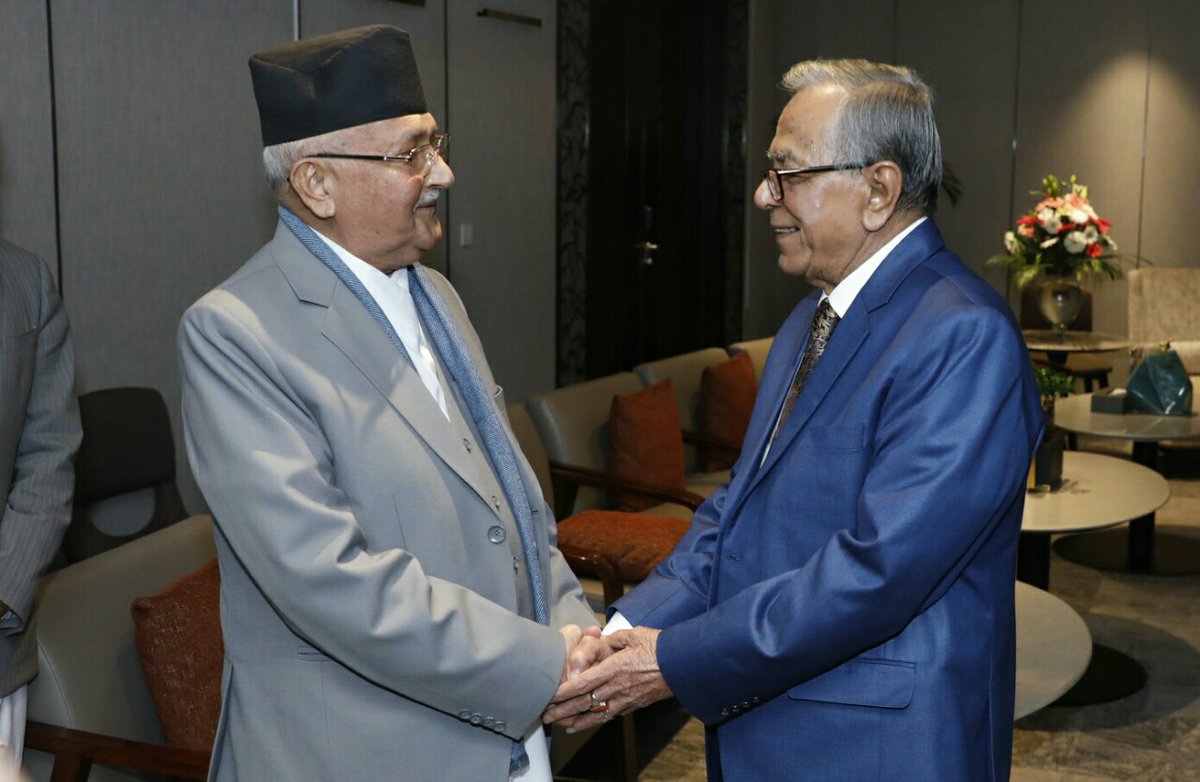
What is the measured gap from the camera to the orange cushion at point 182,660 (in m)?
2.32

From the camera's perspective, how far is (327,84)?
178 centimetres

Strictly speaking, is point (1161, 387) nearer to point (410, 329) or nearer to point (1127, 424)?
point (1127, 424)

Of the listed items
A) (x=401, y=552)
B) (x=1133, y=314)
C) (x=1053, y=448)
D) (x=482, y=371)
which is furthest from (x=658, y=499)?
(x=1133, y=314)

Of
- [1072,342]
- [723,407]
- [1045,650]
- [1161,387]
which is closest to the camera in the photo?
[1045,650]

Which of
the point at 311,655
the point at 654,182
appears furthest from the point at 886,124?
the point at 654,182

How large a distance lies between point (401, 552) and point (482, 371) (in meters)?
0.45

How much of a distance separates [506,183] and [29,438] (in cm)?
369

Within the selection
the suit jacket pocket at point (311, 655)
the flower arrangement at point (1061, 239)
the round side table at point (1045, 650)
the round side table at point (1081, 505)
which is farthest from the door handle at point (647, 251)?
the suit jacket pocket at point (311, 655)

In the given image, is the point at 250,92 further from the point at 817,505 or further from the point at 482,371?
the point at 817,505

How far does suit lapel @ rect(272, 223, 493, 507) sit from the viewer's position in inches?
69.2

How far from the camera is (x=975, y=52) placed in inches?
372

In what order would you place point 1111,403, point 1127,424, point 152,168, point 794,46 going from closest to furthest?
point 152,168
point 1127,424
point 1111,403
point 794,46

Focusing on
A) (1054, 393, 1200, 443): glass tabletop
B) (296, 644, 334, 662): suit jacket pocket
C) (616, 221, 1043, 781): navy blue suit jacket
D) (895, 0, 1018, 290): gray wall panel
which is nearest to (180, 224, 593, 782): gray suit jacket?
(296, 644, 334, 662): suit jacket pocket

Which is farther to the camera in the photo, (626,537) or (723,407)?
(723,407)
